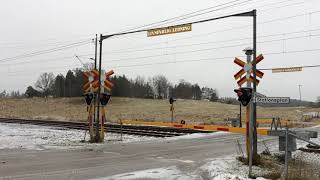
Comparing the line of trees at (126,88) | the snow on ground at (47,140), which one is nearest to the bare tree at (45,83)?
the line of trees at (126,88)

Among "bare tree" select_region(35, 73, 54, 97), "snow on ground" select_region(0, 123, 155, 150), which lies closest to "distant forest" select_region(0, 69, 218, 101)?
"bare tree" select_region(35, 73, 54, 97)

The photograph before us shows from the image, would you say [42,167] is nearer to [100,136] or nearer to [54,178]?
[54,178]

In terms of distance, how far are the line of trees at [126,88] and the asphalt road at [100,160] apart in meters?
111

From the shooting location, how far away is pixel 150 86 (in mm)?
162250

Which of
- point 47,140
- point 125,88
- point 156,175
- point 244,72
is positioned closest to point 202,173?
point 156,175

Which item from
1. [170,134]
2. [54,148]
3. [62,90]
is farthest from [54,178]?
[62,90]

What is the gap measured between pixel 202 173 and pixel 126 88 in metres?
128

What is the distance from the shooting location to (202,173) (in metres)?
12.9

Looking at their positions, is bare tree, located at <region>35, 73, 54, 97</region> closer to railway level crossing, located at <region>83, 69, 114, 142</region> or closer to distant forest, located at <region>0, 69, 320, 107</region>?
distant forest, located at <region>0, 69, 320, 107</region>

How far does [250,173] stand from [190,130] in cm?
1824

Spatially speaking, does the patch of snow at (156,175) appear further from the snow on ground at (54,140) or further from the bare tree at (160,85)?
the bare tree at (160,85)

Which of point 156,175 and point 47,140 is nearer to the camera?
point 156,175

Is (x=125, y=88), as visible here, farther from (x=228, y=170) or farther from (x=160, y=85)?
(x=228, y=170)

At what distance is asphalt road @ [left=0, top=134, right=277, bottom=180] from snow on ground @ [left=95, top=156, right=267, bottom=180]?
1.42 ft
